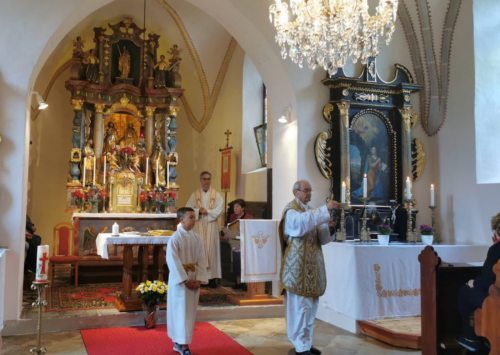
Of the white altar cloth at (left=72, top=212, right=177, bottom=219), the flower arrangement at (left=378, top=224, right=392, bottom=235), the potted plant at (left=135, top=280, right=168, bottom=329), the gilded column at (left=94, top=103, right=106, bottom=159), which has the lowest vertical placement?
the potted plant at (left=135, top=280, right=168, bottom=329)

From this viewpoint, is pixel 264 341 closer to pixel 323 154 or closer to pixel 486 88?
pixel 323 154

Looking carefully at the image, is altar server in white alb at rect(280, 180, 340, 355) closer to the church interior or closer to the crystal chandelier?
the church interior

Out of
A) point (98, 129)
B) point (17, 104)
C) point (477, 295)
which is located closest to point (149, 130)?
point (98, 129)

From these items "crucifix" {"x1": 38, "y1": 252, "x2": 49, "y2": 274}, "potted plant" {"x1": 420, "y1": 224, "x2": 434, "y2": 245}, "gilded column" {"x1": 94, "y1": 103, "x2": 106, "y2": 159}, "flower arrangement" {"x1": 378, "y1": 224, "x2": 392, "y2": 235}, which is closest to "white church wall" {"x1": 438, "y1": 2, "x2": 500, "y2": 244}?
"potted plant" {"x1": 420, "y1": 224, "x2": 434, "y2": 245}

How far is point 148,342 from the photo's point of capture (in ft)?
18.9

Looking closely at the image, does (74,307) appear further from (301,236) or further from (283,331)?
(301,236)

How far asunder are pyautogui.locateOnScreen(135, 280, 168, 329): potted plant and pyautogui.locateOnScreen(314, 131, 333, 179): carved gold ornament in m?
2.85

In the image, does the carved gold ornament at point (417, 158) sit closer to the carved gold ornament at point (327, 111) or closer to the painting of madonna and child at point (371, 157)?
the painting of madonna and child at point (371, 157)

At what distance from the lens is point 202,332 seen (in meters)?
6.27

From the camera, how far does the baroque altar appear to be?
1143 cm

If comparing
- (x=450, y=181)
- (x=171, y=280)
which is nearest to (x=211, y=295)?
(x=171, y=280)

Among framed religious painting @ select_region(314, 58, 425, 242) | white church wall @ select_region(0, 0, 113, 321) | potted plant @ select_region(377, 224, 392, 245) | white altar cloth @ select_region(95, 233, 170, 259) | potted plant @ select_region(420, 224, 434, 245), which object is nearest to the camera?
white church wall @ select_region(0, 0, 113, 321)

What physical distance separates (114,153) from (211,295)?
5030 millimetres

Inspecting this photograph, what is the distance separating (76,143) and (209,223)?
4759 mm
